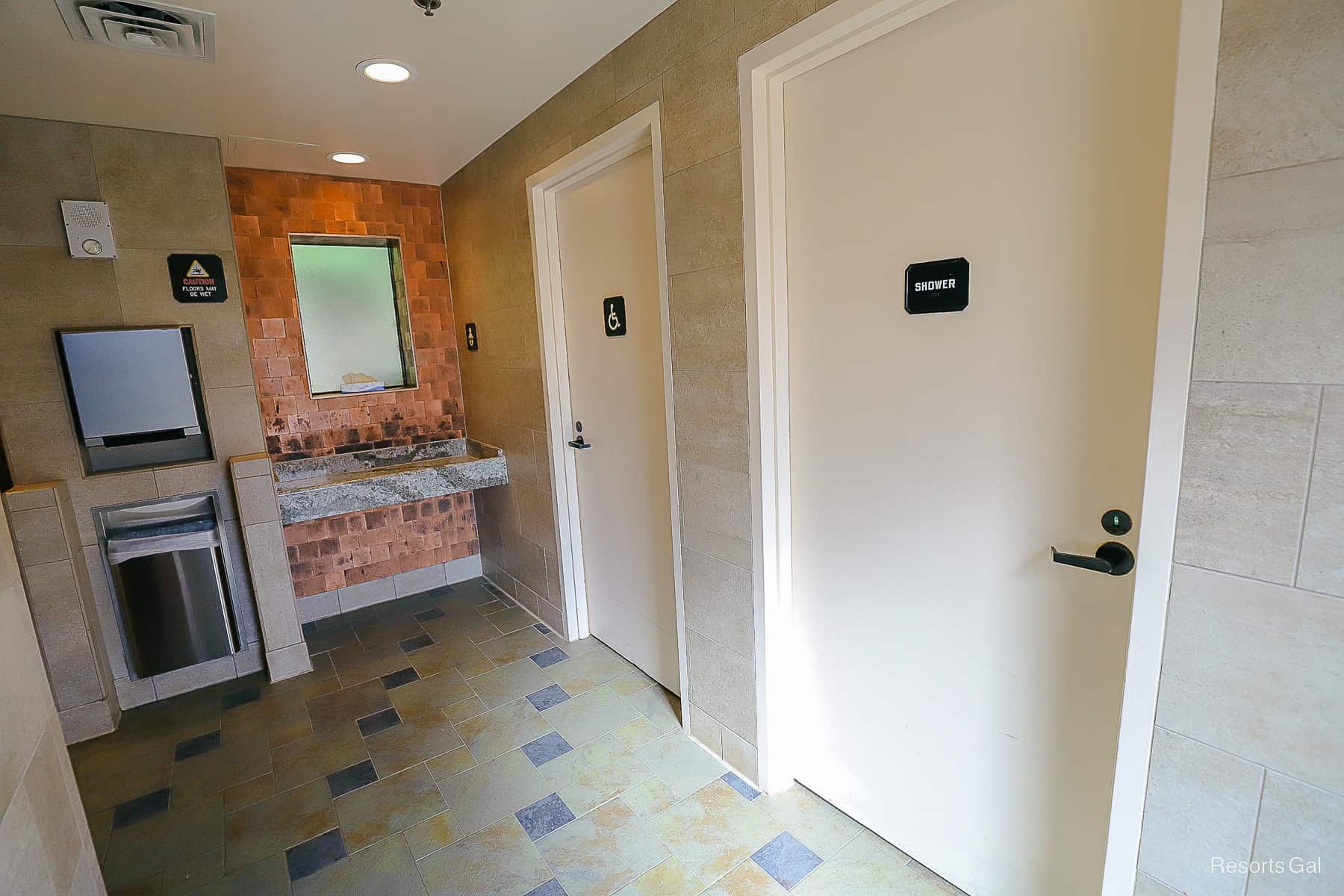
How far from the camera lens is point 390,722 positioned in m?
2.46

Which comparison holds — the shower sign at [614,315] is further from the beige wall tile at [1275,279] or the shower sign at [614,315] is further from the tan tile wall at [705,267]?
the beige wall tile at [1275,279]

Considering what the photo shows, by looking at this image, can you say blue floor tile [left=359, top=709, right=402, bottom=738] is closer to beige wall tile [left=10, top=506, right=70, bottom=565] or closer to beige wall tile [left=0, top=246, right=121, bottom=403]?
beige wall tile [left=10, top=506, right=70, bottom=565]

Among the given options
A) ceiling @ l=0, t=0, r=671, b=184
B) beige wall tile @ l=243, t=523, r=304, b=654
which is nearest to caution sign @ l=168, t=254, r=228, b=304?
ceiling @ l=0, t=0, r=671, b=184

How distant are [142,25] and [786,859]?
9.60ft

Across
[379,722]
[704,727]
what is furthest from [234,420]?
[704,727]

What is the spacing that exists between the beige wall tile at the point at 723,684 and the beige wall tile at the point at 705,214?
4.12 ft

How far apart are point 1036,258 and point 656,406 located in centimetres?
140

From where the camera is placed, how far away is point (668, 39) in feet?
6.09

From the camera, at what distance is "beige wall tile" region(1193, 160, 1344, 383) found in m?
0.84

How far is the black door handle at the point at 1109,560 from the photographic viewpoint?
3.83 feet

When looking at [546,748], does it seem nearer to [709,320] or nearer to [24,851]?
[24,851]

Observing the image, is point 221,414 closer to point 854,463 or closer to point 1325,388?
point 854,463

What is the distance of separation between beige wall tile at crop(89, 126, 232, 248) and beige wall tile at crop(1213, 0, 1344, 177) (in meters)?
3.26

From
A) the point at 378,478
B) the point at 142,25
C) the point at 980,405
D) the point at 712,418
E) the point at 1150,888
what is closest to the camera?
the point at 1150,888
